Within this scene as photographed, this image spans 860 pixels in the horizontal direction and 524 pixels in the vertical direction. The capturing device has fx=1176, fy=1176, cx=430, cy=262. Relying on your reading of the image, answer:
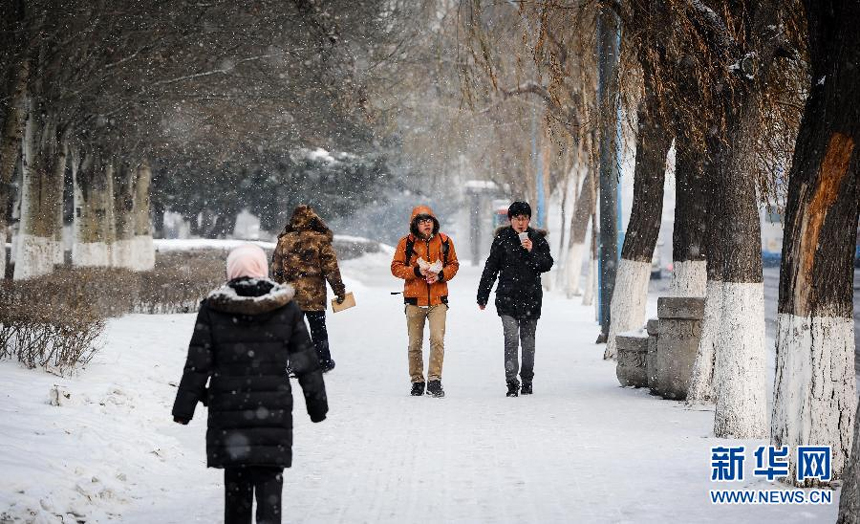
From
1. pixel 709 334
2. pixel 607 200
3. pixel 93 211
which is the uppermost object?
pixel 607 200

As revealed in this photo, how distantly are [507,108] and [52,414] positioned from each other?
27796mm

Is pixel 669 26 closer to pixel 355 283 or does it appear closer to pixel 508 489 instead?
pixel 508 489

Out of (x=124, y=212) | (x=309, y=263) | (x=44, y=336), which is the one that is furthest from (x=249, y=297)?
(x=124, y=212)

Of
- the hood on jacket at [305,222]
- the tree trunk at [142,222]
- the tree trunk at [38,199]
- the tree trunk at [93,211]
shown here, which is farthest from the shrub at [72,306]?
the tree trunk at [142,222]

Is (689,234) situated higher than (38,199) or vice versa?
(38,199)

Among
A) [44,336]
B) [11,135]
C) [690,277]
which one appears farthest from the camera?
[11,135]

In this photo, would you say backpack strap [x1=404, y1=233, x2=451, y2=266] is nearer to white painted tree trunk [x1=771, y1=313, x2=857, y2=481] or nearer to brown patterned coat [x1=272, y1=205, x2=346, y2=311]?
brown patterned coat [x1=272, y1=205, x2=346, y2=311]

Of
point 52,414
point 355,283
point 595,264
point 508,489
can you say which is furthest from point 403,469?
point 355,283

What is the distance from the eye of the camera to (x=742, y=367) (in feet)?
31.7

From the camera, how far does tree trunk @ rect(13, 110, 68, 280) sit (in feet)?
66.8

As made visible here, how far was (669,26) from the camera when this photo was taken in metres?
9.97

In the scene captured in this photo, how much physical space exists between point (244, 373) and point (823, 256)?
3.89 meters

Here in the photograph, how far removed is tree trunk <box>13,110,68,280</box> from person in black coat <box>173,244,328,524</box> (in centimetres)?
1539

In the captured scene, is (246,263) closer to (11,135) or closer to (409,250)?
(409,250)
